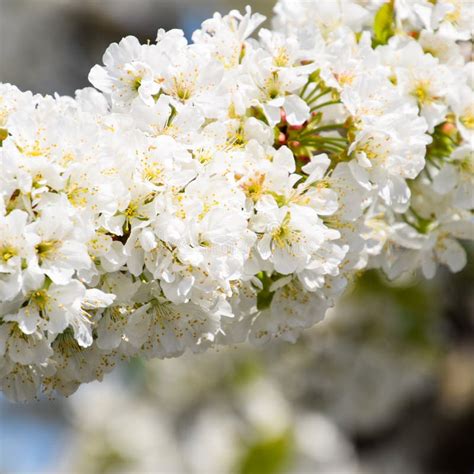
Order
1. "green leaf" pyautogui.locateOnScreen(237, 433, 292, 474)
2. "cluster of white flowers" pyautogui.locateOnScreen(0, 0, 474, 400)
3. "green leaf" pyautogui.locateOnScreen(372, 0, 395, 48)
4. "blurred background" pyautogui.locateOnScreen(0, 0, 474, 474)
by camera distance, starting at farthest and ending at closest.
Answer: "green leaf" pyautogui.locateOnScreen(237, 433, 292, 474), "blurred background" pyautogui.locateOnScreen(0, 0, 474, 474), "green leaf" pyautogui.locateOnScreen(372, 0, 395, 48), "cluster of white flowers" pyautogui.locateOnScreen(0, 0, 474, 400)

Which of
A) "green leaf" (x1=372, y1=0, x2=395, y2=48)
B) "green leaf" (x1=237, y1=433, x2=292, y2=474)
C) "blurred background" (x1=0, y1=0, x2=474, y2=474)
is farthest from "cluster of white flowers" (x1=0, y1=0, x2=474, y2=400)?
→ "green leaf" (x1=237, y1=433, x2=292, y2=474)

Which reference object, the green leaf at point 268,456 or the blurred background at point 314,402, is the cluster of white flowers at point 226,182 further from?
the green leaf at point 268,456

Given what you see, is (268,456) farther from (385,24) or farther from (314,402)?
(385,24)

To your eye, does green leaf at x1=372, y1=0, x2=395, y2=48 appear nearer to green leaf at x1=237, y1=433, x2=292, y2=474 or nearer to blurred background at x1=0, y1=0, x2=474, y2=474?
blurred background at x1=0, y1=0, x2=474, y2=474


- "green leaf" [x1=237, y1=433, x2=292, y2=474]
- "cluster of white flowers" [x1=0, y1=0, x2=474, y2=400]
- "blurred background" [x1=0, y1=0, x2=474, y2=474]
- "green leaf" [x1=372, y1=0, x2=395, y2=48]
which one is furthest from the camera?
"green leaf" [x1=237, y1=433, x2=292, y2=474]

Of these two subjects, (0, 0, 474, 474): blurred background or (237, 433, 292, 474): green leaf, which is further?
(237, 433, 292, 474): green leaf

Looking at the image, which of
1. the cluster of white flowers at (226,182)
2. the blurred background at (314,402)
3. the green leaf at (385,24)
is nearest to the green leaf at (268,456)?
the blurred background at (314,402)

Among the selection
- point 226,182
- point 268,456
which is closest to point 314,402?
point 268,456
